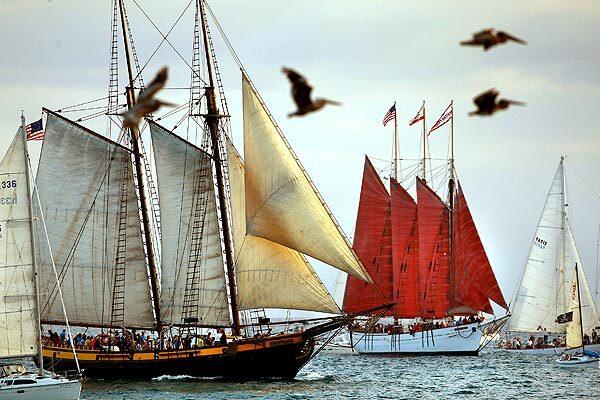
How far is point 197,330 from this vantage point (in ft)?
261

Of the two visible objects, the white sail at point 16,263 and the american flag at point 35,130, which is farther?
the american flag at point 35,130

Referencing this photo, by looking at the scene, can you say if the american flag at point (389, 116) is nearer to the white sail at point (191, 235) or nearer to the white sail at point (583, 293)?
the white sail at point (583, 293)

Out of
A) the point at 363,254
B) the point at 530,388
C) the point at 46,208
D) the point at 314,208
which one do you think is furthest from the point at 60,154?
the point at 363,254

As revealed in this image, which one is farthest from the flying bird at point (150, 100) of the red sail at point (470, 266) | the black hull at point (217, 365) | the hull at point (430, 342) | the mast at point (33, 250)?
the hull at point (430, 342)

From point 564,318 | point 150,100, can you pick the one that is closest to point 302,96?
point 150,100

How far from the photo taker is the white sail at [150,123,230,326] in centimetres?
7731

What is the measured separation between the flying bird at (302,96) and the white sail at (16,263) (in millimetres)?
42357

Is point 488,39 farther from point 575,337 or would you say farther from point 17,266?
point 575,337

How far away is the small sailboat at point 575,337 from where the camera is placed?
106m

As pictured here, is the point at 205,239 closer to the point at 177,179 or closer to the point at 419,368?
the point at 177,179

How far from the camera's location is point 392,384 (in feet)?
270

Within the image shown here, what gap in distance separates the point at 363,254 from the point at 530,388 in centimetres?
3715

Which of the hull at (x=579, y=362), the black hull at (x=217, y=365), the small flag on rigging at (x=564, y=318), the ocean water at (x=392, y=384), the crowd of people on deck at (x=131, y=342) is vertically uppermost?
the small flag on rigging at (x=564, y=318)

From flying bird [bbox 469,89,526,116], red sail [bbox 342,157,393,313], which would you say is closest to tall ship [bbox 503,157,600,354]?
red sail [bbox 342,157,393,313]
